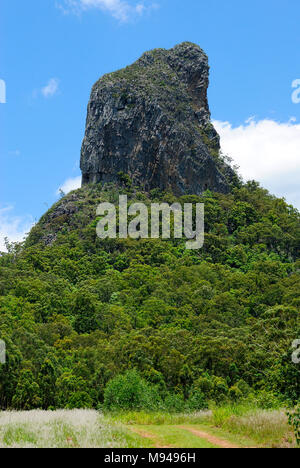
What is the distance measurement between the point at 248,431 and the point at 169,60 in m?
133

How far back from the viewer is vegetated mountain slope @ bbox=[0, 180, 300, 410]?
2886 cm

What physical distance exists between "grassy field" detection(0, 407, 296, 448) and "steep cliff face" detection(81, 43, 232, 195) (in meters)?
92.3

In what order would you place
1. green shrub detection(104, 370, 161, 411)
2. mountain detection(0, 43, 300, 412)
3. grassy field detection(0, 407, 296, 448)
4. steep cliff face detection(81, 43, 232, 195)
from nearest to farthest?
1. grassy field detection(0, 407, 296, 448)
2. green shrub detection(104, 370, 161, 411)
3. mountain detection(0, 43, 300, 412)
4. steep cliff face detection(81, 43, 232, 195)

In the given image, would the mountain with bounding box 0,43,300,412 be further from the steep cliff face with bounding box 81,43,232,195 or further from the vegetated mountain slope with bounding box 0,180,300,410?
the steep cliff face with bounding box 81,43,232,195

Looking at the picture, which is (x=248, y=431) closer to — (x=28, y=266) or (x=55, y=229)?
(x=28, y=266)

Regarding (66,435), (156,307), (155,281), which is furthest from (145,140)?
(66,435)

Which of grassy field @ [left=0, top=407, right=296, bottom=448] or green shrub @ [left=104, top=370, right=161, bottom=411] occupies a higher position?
grassy field @ [left=0, top=407, right=296, bottom=448]

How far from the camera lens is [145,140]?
350ft

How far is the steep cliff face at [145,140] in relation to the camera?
106 metres

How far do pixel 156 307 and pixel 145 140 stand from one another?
5791 centimetres

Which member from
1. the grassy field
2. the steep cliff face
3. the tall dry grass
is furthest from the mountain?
the tall dry grass

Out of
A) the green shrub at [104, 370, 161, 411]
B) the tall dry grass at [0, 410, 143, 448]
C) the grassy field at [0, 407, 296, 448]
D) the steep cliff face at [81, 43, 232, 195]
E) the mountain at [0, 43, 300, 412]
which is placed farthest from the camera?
the steep cliff face at [81, 43, 232, 195]

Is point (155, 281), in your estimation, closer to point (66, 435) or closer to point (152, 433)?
point (152, 433)

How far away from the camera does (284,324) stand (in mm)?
37281
